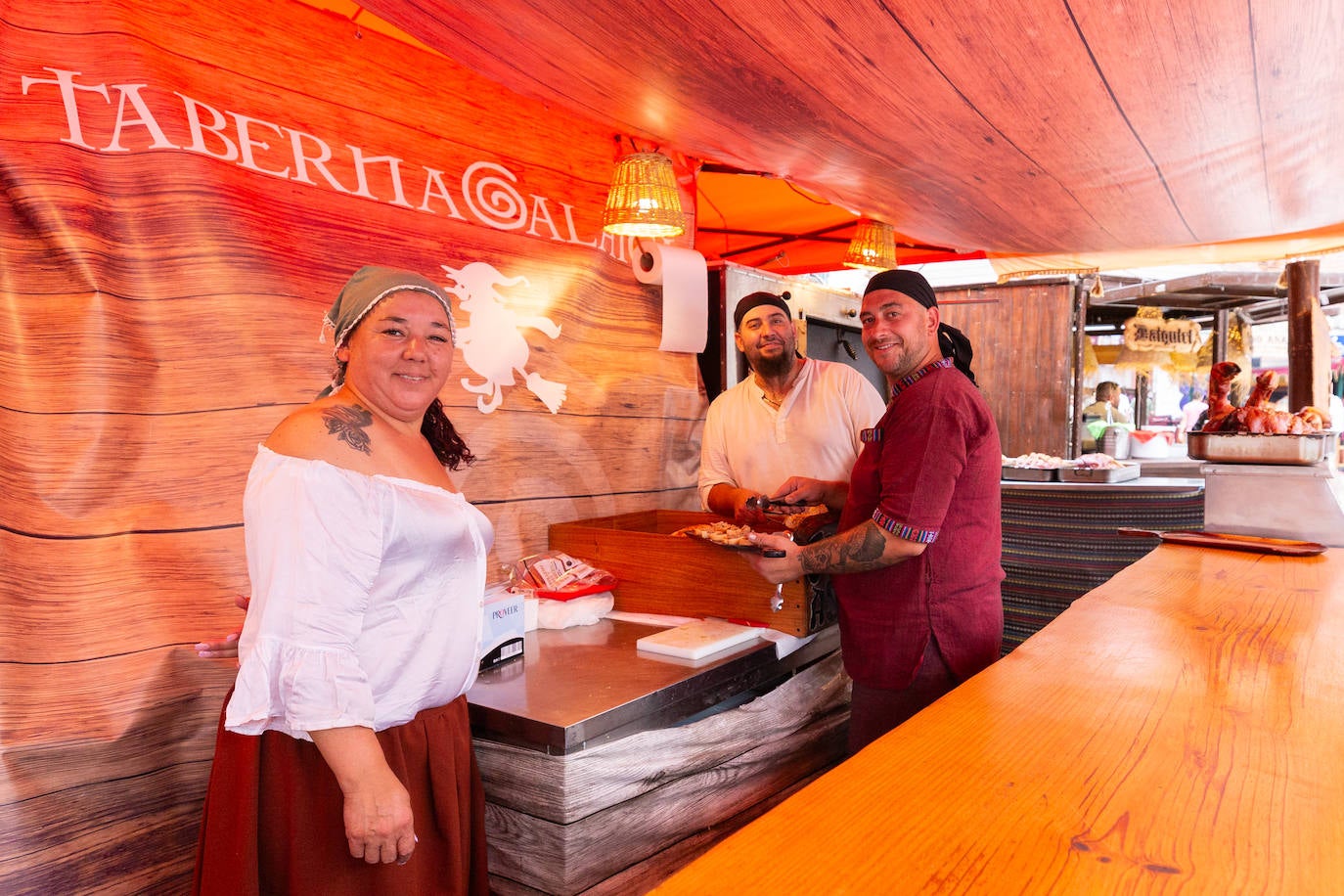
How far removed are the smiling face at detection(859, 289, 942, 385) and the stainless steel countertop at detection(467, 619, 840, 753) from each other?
2.70ft

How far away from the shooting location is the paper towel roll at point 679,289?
3.28m

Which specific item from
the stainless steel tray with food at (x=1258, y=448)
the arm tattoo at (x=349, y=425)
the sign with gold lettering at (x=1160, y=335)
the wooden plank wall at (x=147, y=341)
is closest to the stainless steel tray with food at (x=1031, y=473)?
the stainless steel tray with food at (x=1258, y=448)

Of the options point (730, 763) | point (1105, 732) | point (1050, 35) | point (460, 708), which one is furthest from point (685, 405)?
point (1105, 732)

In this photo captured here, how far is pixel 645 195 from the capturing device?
282 cm

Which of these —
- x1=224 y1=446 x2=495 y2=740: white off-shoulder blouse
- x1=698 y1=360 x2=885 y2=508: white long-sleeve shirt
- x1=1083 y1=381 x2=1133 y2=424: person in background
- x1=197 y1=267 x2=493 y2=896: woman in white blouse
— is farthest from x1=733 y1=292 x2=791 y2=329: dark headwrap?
x1=1083 y1=381 x2=1133 y2=424: person in background

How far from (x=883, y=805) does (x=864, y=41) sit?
1262 millimetres

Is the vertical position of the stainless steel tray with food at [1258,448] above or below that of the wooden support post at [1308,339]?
below

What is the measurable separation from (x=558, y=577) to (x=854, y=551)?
3.30 feet

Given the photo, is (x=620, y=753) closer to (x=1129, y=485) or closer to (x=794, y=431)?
(x=794, y=431)

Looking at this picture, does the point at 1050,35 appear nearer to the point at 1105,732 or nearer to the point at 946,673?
the point at 1105,732

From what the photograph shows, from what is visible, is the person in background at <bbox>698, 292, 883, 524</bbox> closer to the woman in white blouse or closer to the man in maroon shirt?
the man in maroon shirt

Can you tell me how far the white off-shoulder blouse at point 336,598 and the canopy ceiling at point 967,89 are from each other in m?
0.95

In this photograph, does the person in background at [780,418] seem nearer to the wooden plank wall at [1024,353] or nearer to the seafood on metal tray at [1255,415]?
the seafood on metal tray at [1255,415]

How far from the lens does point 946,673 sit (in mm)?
2078
